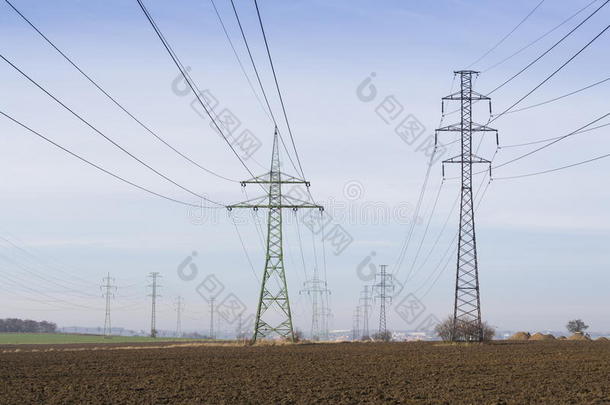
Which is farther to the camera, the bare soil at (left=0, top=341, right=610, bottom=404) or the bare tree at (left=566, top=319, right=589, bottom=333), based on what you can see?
the bare tree at (left=566, top=319, right=589, bottom=333)

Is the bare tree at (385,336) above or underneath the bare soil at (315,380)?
underneath

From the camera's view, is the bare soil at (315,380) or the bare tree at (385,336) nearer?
the bare soil at (315,380)

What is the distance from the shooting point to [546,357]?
→ 4691 cm

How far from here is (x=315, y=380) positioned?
32281mm

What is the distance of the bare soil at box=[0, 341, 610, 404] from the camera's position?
25.8 meters

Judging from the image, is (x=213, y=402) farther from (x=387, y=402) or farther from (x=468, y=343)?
(x=468, y=343)

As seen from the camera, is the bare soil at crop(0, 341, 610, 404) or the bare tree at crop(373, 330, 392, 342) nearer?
the bare soil at crop(0, 341, 610, 404)

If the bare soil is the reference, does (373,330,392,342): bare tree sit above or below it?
below

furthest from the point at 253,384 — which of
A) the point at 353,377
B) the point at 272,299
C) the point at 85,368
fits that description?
the point at 272,299

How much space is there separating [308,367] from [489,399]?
15429 mm

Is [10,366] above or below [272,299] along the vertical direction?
below

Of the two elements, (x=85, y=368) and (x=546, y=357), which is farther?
(x=546, y=357)

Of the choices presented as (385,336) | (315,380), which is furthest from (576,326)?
(315,380)

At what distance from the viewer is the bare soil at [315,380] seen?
84.6 feet
